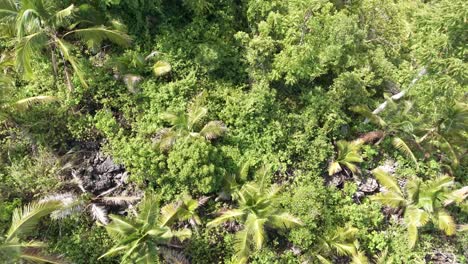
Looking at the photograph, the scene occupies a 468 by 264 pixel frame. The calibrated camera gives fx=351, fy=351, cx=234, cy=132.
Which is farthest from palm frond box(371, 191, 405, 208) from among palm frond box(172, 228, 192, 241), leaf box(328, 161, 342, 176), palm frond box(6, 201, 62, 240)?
palm frond box(6, 201, 62, 240)

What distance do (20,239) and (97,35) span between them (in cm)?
575

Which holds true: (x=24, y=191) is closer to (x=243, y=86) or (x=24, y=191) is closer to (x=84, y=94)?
(x=84, y=94)

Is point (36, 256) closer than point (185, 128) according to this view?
Yes

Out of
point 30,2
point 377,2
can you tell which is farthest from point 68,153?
point 377,2

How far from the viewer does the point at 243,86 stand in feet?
38.5

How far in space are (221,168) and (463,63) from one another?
23.9ft

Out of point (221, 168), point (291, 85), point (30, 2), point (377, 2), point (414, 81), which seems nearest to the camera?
point (30, 2)

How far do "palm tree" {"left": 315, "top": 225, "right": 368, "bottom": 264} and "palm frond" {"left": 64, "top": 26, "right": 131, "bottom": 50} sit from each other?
8.53 metres

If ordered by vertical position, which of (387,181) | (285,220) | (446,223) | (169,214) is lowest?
(446,223)

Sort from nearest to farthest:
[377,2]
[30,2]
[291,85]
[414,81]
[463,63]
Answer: [30,2] < [463,63] < [414,81] < [291,85] < [377,2]

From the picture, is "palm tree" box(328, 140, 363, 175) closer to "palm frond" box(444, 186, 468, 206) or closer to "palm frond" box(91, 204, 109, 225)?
"palm frond" box(444, 186, 468, 206)

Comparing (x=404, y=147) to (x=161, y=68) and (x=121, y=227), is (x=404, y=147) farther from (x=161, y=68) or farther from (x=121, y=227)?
(x=121, y=227)

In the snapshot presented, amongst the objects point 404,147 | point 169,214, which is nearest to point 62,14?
point 169,214

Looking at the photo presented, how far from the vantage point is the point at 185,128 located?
10.2m
